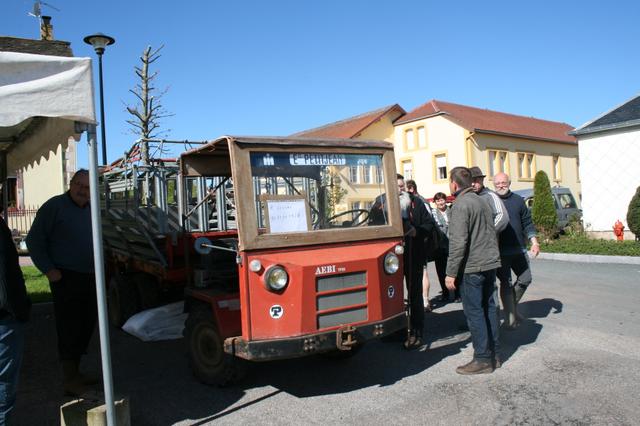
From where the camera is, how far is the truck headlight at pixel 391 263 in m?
4.73

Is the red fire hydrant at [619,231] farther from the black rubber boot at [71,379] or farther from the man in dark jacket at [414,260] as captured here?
the black rubber boot at [71,379]

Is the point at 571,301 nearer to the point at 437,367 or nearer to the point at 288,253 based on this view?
the point at 437,367

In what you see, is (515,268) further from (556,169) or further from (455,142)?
(556,169)

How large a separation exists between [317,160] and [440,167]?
2992cm

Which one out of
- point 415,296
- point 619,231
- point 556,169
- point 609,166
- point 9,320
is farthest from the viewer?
point 556,169

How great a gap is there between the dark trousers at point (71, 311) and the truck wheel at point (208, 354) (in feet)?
3.03

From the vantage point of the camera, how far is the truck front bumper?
13.5 ft

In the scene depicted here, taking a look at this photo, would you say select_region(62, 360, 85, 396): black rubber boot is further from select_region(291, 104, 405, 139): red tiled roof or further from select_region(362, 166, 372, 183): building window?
select_region(291, 104, 405, 139): red tiled roof

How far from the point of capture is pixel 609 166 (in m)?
17.1

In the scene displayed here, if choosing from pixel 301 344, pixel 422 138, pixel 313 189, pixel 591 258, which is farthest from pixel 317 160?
pixel 422 138

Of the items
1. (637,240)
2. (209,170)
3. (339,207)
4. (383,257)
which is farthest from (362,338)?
(637,240)

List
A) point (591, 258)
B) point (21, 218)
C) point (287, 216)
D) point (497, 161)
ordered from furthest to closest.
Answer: point (497, 161)
point (21, 218)
point (591, 258)
point (287, 216)

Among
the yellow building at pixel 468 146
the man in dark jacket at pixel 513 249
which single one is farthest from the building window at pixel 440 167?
the man in dark jacket at pixel 513 249

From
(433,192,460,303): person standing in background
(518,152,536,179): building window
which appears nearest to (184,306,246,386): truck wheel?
(433,192,460,303): person standing in background
